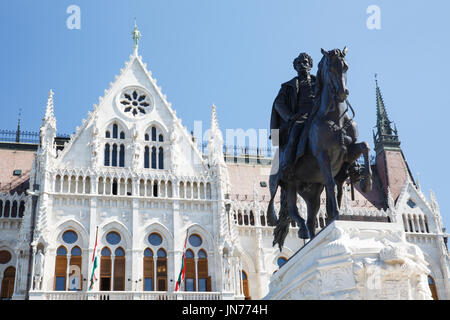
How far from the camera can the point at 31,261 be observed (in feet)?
96.5

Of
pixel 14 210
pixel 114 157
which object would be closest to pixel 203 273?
pixel 114 157

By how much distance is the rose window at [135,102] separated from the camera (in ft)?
116

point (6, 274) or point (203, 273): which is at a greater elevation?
point (6, 274)

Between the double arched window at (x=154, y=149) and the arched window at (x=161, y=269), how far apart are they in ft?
17.0

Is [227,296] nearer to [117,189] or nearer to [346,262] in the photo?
[117,189]

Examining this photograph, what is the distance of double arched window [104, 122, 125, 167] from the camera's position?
33406 millimetres

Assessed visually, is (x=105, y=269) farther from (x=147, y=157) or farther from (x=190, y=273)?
(x=147, y=157)

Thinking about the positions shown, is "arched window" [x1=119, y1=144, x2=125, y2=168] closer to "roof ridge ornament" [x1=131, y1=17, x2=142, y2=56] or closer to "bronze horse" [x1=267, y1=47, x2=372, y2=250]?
"roof ridge ornament" [x1=131, y1=17, x2=142, y2=56]

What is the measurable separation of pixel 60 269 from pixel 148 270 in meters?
4.59

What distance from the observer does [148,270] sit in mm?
31312

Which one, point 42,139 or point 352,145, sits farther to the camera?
point 42,139

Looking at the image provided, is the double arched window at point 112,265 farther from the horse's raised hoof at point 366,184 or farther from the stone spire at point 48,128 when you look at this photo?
the horse's raised hoof at point 366,184
